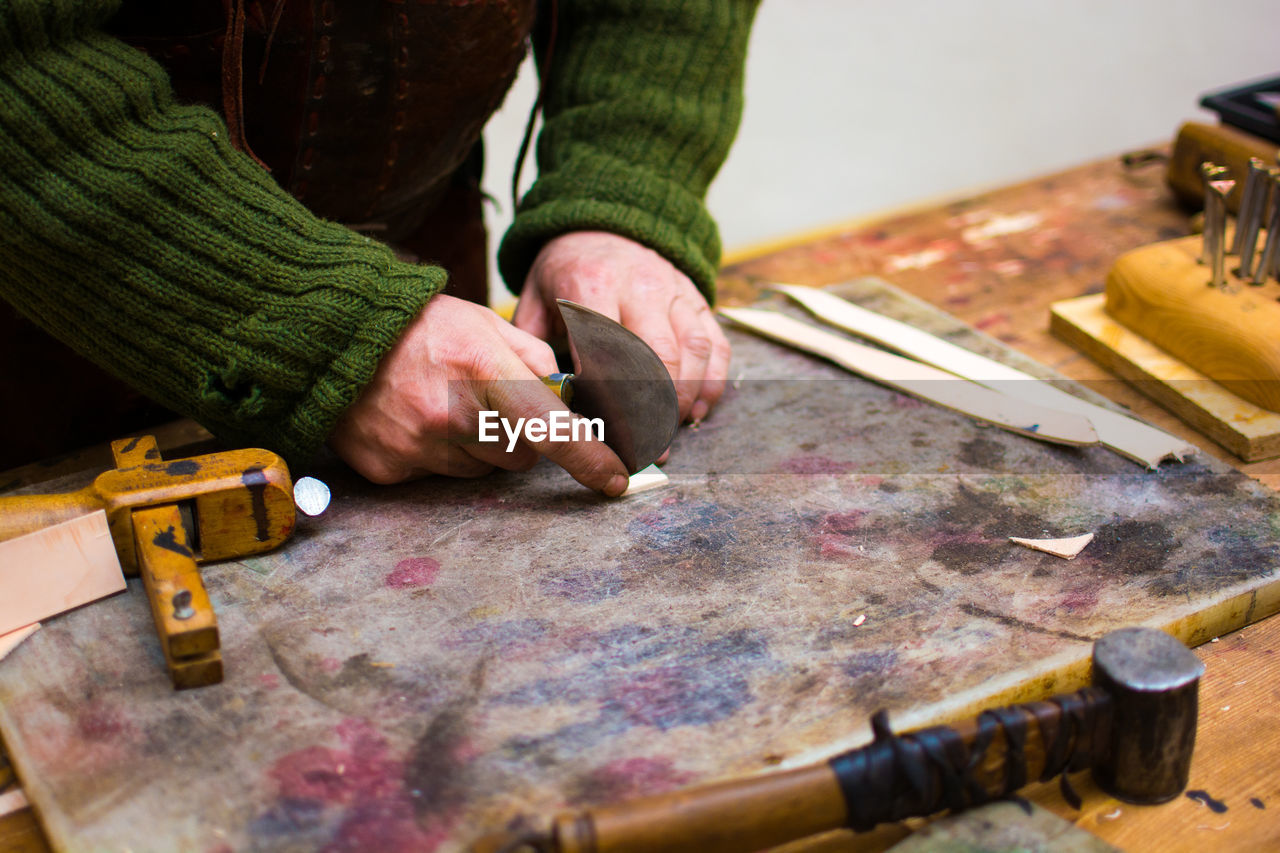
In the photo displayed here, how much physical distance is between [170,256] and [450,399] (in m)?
0.29

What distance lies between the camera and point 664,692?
2.62 feet

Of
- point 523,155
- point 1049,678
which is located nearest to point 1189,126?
point 523,155

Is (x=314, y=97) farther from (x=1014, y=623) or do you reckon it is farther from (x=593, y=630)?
(x=1014, y=623)

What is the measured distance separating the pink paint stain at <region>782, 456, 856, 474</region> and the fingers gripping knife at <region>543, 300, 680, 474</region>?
15 centimetres

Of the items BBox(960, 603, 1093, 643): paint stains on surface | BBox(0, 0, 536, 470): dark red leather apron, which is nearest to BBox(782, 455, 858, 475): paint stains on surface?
BBox(960, 603, 1093, 643): paint stains on surface

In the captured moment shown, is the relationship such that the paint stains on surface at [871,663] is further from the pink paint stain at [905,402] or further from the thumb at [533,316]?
the thumb at [533,316]

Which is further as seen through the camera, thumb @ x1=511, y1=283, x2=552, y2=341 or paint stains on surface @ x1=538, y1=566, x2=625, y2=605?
thumb @ x1=511, y1=283, x2=552, y2=341

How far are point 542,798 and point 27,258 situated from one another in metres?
0.68

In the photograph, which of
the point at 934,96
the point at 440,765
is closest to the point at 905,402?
the point at 440,765

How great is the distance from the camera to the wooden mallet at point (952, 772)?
61 centimetres

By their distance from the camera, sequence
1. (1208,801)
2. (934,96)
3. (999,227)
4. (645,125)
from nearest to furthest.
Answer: (1208,801) → (645,125) → (999,227) → (934,96)

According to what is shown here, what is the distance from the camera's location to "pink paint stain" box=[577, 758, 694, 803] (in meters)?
0.71

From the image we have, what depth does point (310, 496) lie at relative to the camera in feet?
3.26

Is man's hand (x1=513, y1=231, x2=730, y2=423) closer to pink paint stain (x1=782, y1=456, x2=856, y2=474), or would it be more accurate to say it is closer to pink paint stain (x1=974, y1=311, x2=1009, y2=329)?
pink paint stain (x1=782, y1=456, x2=856, y2=474)
